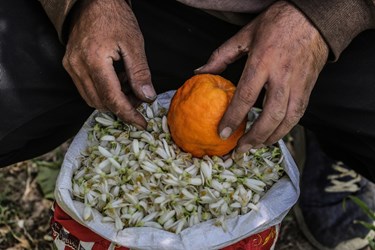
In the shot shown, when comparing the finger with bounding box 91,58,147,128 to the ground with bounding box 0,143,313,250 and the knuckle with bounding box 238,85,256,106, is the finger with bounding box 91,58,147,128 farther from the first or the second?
the ground with bounding box 0,143,313,250

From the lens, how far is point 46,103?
162 cm

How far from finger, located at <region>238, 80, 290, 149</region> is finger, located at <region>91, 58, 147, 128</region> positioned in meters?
0.31

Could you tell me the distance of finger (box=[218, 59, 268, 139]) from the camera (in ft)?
4.45

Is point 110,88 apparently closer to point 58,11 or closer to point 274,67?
point 58,11

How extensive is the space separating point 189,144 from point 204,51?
0.36 metres

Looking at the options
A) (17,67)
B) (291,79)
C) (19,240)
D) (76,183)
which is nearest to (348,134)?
(291,79)

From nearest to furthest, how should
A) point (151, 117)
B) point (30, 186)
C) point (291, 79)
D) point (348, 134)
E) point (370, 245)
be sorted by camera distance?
point (291, 79), point (151, 117), point (348, 134), point (370, 245), point (30, 186)

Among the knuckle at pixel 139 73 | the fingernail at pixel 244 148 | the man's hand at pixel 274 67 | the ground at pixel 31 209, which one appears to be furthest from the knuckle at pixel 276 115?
the ground at pixel 31 209

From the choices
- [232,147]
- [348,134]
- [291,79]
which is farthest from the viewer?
[348,134]

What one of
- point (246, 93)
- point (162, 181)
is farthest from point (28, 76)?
point (246, 93)

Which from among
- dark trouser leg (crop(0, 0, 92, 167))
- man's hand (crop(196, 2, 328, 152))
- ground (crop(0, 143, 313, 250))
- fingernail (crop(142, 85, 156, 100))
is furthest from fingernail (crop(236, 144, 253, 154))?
ground (crop(0, 143, 313, 250))

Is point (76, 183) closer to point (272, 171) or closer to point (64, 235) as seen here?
point (64, 235)

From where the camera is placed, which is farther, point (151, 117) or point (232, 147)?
point (151, 117)

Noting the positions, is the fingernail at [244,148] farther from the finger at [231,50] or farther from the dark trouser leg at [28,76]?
the dark trouser leg at [28,76]
